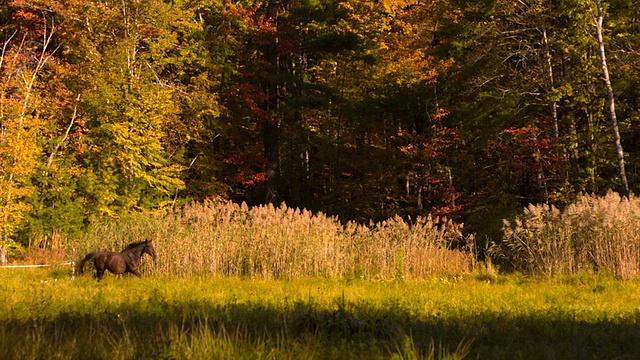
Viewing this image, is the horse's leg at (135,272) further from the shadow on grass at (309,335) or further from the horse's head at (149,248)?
the shadow on grass at (309,335)

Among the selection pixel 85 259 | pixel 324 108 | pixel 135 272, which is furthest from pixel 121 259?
pixel 324 108

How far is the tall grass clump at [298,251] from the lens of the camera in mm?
14211

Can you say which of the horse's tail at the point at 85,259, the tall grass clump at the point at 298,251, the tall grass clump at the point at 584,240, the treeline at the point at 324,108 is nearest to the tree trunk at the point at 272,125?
the treeline at the point at 324,108

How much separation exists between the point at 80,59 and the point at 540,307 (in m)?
22.8

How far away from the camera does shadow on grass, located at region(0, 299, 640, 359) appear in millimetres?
5395

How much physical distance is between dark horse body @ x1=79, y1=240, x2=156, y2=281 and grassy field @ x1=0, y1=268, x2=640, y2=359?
0.27 meters

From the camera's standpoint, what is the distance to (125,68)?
2322 centimetres

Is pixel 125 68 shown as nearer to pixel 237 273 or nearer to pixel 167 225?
pixel 167 225

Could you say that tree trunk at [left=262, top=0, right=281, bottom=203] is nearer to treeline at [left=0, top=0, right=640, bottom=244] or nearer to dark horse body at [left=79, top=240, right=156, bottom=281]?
treeline at [left=0, top=0, right=640, bottom=244]

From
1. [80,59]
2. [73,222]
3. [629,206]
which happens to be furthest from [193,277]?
[80,59]

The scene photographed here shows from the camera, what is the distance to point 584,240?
1345cm

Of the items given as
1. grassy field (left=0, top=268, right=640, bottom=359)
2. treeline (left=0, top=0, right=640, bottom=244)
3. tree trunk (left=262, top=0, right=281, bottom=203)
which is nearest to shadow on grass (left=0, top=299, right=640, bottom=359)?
grassy field (left=0, top=268, right=640, bottom=359)

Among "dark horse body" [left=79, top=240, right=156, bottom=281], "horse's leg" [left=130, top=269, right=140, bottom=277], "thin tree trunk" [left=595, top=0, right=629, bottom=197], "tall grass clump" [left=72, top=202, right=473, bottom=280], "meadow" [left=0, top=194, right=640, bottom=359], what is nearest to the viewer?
"meadow" [left=0, top=194, right=640, bottom=359]

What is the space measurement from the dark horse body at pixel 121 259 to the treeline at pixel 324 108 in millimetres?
8438
